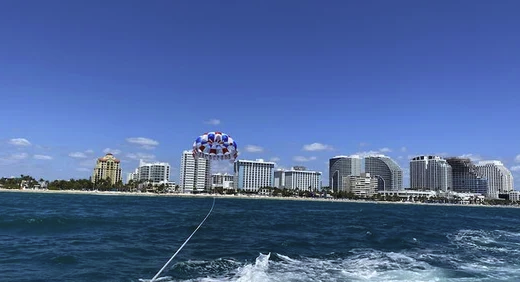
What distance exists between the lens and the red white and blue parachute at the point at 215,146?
3044 cm

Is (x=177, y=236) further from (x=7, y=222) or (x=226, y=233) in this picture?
(x=7, y=222)

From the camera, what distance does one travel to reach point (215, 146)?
1243 inches

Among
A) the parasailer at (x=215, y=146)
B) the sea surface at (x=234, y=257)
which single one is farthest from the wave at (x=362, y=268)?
the parasailer at (x=215, y=146)

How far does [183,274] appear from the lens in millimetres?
12625

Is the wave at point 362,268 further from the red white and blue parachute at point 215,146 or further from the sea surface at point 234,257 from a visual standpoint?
the red white and blue parachute at point 215,146

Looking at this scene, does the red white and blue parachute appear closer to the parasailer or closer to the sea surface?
the parasailer

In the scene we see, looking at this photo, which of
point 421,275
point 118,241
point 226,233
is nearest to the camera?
point 421,275

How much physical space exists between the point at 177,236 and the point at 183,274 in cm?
964

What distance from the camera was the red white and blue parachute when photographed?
1198 inches

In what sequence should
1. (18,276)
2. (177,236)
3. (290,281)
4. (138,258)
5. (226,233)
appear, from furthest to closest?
(226,233) → (177,236) → (138,258) → (290,281) → (18,276)

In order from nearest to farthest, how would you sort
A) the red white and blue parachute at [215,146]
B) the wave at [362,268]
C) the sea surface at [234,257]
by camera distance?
the sea surface at [234,257] → the wave at [362,268] → the red white and blue parachute at [215,146]

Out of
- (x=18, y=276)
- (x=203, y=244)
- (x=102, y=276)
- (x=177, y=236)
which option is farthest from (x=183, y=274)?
(x=177, y=236)

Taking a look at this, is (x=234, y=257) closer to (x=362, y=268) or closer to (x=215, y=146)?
(x=362, y=268)

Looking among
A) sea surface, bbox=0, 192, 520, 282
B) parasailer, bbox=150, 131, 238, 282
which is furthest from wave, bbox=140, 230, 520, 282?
parasailer, bbox=150, 131, 238, 282
